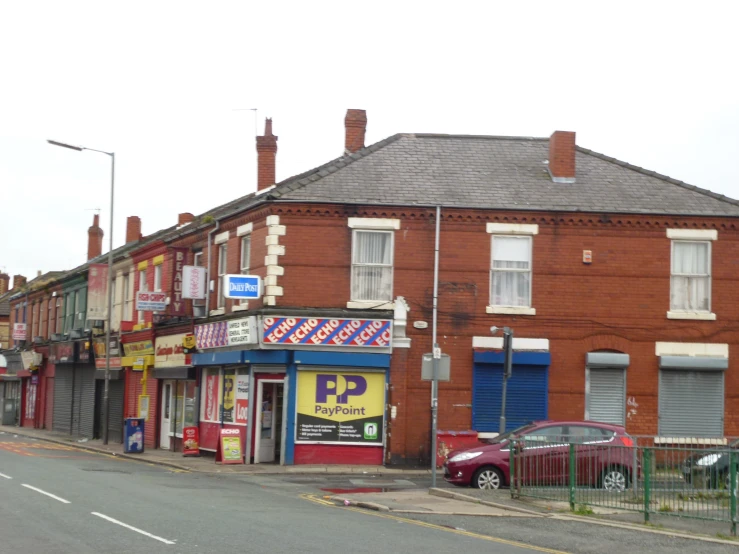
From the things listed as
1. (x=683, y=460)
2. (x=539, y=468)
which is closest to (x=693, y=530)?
(x=683, y=460)

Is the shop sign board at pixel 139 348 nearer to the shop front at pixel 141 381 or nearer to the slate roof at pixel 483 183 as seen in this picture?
the shop front at pixel 141 381

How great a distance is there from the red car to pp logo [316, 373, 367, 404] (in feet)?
21.0

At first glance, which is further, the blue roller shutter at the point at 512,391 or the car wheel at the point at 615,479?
the blue roller shutter at the point at 512,391

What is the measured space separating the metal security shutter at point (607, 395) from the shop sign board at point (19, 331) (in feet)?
121

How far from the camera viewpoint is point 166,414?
3584cm

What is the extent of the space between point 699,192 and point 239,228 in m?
13.3

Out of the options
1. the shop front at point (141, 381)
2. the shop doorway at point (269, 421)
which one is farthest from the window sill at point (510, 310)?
the shop front at point (141, 381)

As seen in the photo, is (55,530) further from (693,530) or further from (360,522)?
(693,530)

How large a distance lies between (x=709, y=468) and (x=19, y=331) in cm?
4743

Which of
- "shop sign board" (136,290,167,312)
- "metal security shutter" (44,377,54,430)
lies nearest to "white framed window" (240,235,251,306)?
"shop sign board" (136,290,167,312)

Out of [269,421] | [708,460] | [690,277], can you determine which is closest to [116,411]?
[269,421]

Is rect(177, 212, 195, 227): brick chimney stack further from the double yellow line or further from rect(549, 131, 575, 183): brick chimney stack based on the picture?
the double yellow line

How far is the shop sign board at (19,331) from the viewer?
55562 mm

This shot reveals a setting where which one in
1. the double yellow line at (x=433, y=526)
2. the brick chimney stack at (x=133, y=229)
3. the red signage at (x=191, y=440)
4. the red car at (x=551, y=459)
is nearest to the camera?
the double yellow line at (x=433, y=526)
